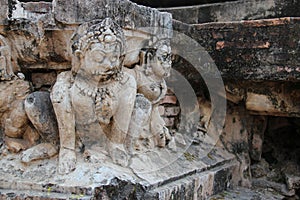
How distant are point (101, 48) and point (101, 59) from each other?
2.8 inches

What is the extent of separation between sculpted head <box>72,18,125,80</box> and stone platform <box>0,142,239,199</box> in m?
0.60

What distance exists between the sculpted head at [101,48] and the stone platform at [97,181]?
595mm

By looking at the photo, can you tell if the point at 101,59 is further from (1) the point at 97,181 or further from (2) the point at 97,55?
(1) the point at 97,181

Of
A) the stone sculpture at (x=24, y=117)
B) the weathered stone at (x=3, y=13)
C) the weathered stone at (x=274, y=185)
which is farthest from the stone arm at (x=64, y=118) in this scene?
the weathered stone at (x=274, y=185)

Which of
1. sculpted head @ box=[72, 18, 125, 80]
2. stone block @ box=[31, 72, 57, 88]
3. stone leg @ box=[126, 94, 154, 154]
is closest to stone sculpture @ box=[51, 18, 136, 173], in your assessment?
sculpted head @ box=[72, 18, 125, 80]

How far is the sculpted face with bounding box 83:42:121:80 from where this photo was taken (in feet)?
8.14

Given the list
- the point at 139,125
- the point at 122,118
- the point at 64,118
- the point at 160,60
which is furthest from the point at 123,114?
the point at 160,60

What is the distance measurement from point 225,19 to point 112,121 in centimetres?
227

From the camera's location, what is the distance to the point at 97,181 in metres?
2.37

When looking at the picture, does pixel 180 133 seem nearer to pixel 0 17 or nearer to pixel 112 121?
pixel 112 121

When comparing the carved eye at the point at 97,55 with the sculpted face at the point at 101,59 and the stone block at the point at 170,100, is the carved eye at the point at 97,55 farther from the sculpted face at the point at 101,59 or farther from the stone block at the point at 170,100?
the stone block at the point at 170,100

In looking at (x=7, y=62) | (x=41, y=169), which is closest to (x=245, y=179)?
(x=41, y=169)

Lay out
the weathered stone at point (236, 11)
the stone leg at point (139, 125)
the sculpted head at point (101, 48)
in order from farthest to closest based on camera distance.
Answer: the weathered stone at point (236, 11) < the stone leg at point (139, 125) < the sculpted head at point (101, 48)

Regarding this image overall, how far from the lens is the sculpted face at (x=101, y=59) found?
8.14 ft
